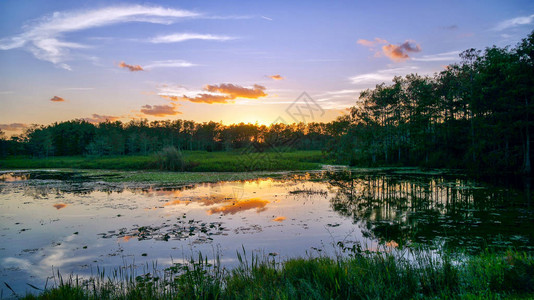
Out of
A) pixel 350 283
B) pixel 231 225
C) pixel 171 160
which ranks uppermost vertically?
pixel 171 160

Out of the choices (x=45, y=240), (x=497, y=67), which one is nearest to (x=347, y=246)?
(x=45, y=240)

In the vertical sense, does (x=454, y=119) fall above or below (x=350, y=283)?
above

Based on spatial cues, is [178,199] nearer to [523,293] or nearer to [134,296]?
[134,296]

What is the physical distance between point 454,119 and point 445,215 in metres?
33.0

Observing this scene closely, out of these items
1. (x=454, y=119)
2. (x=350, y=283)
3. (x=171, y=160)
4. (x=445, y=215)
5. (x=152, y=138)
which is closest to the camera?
(x=350, y=283)

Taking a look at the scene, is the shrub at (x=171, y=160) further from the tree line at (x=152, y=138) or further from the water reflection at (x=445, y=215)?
the tree line at (x=152, y=138)

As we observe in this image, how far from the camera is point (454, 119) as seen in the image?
123 ft

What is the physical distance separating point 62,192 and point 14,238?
940 cm

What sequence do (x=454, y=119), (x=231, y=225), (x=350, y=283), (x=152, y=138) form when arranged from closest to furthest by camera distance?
1. (x=350, y=283)
2. (x=231, y=225)
3. (x=454, y=119)
4. (x=152, y=138)

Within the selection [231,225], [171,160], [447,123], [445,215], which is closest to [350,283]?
[231,225]

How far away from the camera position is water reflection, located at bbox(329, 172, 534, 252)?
7.79 metres

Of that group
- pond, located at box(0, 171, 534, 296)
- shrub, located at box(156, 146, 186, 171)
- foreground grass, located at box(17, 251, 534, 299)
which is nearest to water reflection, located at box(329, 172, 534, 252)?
pond, located at box(0, 171, 534, 296)

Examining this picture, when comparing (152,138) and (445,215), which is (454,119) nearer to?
(445,215)

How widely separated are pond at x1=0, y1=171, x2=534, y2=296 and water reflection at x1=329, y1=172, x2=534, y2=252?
0.04 meters
